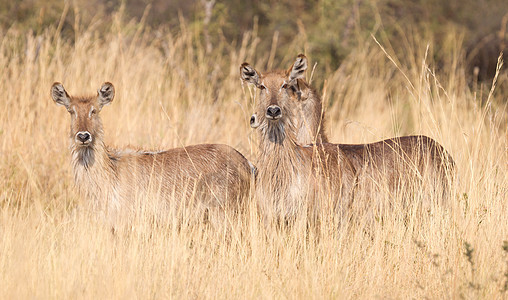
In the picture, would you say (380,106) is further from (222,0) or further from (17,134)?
(222,0)

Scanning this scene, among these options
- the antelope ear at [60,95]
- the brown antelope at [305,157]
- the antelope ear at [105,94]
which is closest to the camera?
the brown antelope at [305,157]

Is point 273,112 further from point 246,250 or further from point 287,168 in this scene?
point 246,250

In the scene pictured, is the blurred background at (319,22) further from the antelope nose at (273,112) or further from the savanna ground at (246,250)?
the antelope nose at (273,112)

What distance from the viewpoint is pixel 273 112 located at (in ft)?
17.8

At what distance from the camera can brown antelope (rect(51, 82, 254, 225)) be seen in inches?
237

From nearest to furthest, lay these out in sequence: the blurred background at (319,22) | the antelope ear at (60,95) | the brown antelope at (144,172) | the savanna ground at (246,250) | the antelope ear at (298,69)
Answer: the savanna ground at (246,250), the antelope ear at (298,69), the brown antelope at (144,172), the antelope ear at (60,95), the blurred background at (319,22)

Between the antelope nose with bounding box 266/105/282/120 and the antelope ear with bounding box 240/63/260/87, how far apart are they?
0.53 metres

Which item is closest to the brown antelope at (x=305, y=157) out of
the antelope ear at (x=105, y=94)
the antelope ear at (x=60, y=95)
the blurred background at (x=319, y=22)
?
the antelope ear at (x=105, y=94)

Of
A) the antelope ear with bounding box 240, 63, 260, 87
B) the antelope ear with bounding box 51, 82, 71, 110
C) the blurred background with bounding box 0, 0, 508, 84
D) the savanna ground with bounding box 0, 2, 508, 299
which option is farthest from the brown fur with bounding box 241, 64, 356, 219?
the blurred background with bounding box 0, 0, 508, 84

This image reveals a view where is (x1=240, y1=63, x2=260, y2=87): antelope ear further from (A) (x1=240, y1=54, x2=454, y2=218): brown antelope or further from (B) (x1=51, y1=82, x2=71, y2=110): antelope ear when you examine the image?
(B) (x1=51, y1=82, x2=71, y2=110): antelope ear

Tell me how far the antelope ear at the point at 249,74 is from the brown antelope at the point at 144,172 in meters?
0.71

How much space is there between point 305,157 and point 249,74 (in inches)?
36.0

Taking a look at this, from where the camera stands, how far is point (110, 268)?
4434mm

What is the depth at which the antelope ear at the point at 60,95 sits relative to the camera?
6.32m
